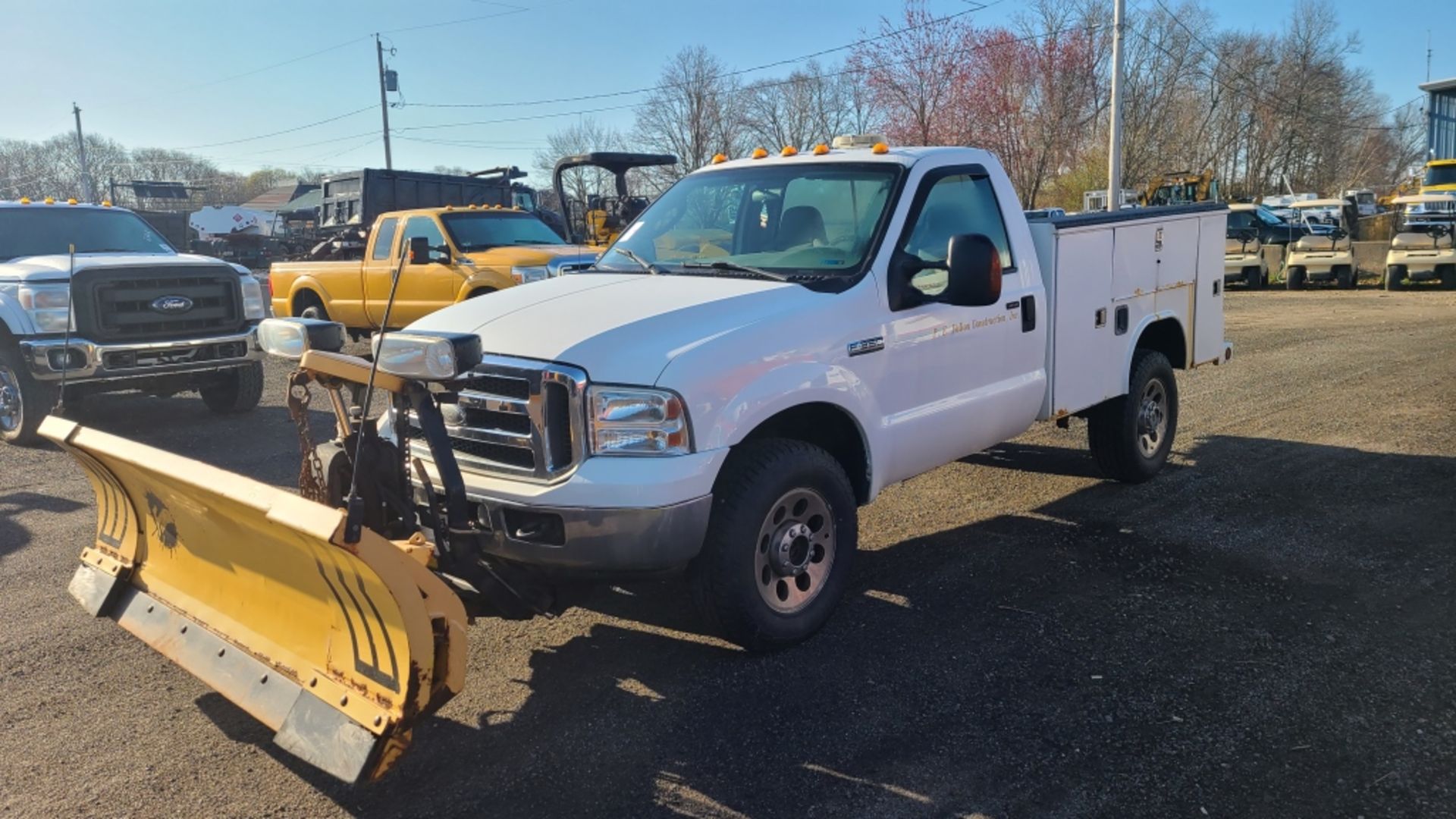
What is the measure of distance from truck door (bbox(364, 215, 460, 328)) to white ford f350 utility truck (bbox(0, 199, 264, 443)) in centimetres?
247

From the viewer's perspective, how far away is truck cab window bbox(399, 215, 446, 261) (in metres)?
12.5

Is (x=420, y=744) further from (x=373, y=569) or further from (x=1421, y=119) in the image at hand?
(x=1421, y=119)

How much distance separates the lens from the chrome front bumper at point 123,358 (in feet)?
27.8

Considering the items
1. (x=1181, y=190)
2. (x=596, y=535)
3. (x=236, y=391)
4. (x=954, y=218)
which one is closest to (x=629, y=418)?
(x=596, y=535)

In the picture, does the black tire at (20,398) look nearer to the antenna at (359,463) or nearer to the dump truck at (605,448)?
the dump truck at (605,448)

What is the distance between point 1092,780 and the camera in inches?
130

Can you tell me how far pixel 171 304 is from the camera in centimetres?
909

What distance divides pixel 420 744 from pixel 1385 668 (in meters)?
3.63

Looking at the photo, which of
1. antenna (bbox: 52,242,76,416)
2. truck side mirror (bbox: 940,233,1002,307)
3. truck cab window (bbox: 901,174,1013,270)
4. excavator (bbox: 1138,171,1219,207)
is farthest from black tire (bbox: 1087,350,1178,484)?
excavator (bbox: 1138,171,1219,207)

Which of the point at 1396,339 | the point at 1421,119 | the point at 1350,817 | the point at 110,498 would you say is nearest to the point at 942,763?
the point at 1350,817

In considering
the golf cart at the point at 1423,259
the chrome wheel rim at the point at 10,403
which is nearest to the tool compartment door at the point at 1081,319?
the chrome wheel rim at the point at 10,403

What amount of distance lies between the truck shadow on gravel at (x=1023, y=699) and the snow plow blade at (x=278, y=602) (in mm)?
343

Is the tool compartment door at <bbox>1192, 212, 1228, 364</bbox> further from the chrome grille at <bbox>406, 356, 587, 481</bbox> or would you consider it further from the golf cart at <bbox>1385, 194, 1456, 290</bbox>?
the golf cart at <bbox>1385, 194, 1456, 290</bbox>

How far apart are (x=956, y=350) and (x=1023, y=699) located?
5.79ft
